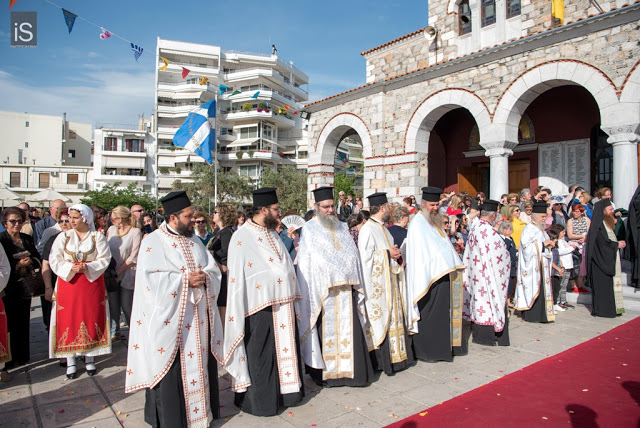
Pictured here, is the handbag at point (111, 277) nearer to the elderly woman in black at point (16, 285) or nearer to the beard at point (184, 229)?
the elderly woman in black at point (16, 285)

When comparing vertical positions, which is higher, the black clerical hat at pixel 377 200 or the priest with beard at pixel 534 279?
the black clerical hat at pixel 377 200

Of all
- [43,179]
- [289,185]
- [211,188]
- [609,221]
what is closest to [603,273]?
[609,221]

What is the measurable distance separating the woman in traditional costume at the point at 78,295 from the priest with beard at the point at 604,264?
7.34 meters

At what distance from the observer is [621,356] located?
16.7 feet

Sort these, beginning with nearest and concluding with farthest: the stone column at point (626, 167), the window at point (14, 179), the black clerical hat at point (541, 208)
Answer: the black clerical hat at point (541, 208)
the stone column at point (626, 167)
the window at point (14, 179)

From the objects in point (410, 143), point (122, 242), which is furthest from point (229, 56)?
point (122, 242)

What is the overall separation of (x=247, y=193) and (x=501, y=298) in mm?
35536

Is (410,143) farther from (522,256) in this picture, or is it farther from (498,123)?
(522,256)

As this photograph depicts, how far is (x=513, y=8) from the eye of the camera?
1191 cm

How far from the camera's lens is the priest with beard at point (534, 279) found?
668 cm

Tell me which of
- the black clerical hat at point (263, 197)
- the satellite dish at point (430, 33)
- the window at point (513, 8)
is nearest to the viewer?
the black clerical hat at point (263, 197)

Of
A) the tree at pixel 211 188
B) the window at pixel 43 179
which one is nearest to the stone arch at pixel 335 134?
the tree at pixel 211 188

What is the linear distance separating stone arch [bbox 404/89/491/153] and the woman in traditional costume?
9.73m

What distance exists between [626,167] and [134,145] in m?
49.3
